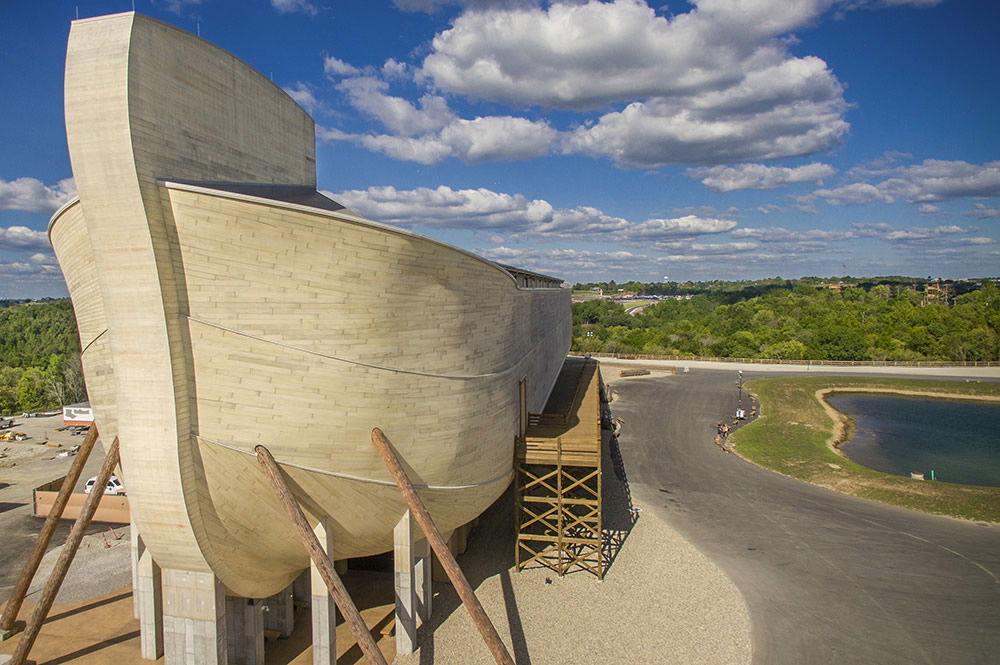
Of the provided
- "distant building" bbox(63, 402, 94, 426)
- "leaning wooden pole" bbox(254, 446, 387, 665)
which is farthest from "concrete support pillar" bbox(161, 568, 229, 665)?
"distant building" bbox(63, 402, 94, 426)

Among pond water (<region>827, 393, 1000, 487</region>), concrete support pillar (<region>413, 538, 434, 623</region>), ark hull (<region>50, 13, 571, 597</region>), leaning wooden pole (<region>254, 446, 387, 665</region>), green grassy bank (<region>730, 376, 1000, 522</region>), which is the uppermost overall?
ark hull (<region>50, 13, 571, 597</region>)

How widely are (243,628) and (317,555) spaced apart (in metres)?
4.54

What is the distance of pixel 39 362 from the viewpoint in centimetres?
7381

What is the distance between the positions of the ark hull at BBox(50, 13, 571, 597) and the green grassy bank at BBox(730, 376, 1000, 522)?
22.4 metres

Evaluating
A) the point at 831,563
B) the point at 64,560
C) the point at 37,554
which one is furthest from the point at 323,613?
the point at 831,563

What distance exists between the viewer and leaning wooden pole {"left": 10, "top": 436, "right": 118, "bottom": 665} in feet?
42.0

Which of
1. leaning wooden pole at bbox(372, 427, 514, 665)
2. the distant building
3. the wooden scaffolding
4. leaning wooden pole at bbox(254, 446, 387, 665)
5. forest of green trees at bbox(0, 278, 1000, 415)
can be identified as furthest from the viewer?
forest of green trees at bbox(0, 278, 1000, 415)

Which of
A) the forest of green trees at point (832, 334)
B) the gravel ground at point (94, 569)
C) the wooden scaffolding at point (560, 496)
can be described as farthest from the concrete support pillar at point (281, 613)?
the forest of green trees at point (832, 334)

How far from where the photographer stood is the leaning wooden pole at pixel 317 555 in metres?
11.0

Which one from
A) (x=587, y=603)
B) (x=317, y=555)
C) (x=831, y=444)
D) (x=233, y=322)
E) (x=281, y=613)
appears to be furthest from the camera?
(x=831, y=444)

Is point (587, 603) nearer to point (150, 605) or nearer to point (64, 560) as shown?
point (150, 605)

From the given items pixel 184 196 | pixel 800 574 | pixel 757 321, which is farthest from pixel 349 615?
pixel 757 321

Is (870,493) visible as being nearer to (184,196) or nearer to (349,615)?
(349,615)

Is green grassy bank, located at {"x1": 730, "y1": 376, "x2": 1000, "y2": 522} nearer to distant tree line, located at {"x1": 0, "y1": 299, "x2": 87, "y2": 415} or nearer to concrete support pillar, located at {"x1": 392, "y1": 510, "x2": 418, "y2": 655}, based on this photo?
concrete support pillar, located at {"x1": 392, "y1": 510, "x2": 418, "y2": 655}
